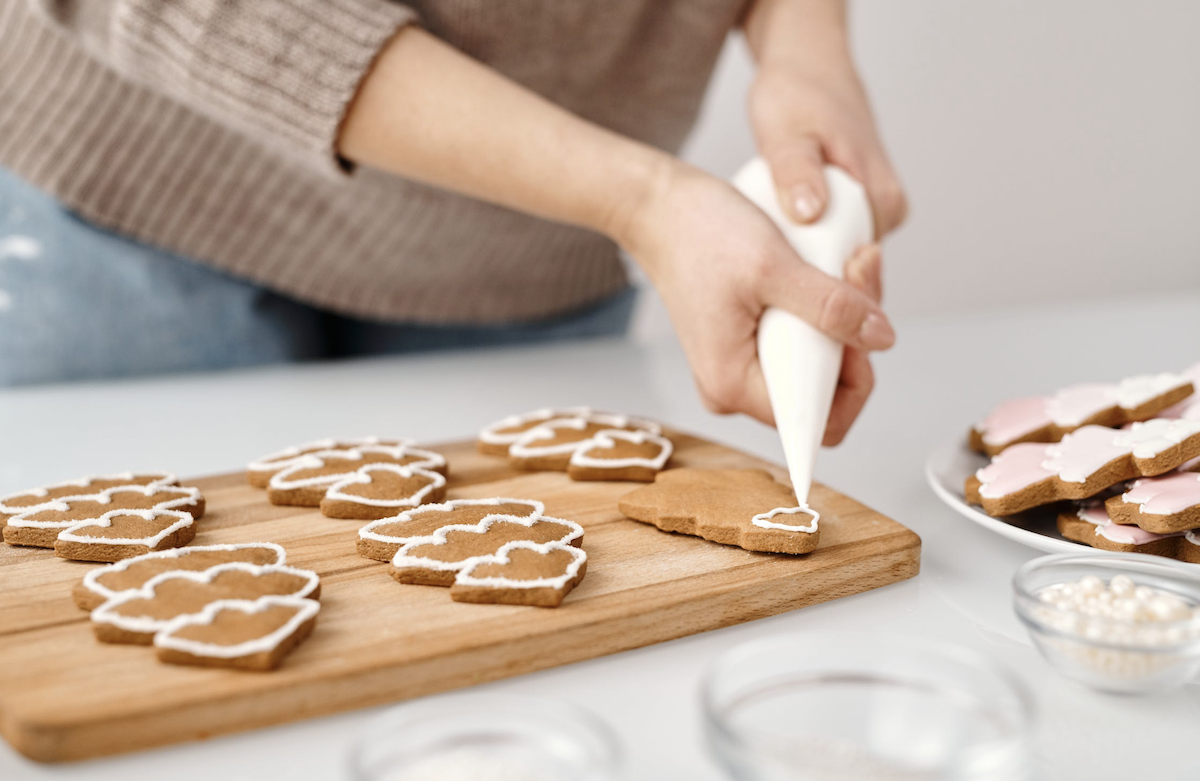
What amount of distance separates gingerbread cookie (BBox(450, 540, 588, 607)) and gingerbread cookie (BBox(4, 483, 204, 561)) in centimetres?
28

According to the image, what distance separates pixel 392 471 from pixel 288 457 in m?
0.14

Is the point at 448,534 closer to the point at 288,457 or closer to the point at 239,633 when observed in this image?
the point at 239,633

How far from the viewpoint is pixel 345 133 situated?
1198mm

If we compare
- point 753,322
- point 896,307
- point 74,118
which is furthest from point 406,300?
point 896,307

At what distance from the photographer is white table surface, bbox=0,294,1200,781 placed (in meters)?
0.63

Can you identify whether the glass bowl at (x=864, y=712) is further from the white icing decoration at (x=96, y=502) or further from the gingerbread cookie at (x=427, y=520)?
the white icing decoration at (x=96, y=502)

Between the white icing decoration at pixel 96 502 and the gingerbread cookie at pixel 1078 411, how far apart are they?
788 mm

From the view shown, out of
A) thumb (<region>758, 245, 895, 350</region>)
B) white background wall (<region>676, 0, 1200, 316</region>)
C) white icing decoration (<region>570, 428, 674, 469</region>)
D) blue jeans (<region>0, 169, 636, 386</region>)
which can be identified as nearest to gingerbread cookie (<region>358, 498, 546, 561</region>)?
white icing decoration (<region>570, 428, 674, 469</region>)

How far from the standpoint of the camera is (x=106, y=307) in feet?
5.36

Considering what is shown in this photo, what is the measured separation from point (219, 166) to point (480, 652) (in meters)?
1.18

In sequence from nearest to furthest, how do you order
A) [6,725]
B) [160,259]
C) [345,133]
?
[6,725]
[345,133]
[160,259]

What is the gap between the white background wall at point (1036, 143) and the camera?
3.27m

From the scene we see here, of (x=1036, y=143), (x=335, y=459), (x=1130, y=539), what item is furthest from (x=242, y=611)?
(x=1036, y=143)

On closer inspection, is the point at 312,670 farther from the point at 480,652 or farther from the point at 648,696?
the point at 648,696
